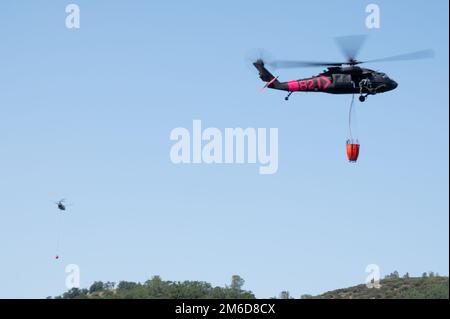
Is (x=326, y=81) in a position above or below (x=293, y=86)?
above

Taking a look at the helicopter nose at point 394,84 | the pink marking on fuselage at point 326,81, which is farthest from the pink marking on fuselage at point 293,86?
the helicopter nose at point 394,84

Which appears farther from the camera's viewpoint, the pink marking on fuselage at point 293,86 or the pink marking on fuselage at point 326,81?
the pink marking on fuselage at point 293,86

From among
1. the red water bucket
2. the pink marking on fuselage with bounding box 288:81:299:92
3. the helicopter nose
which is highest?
the helicopter nose

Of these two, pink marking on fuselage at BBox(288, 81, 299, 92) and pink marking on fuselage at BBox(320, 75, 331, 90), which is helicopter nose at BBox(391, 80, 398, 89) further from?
pink marking on fuselage at BBox(288, 81, 299, 92)

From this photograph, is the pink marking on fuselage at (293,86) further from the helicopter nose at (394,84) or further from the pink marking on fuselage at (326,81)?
the helicopter nose at (394,84)

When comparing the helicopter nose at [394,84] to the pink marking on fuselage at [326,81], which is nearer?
the pink marking on fuselage at [326,81]

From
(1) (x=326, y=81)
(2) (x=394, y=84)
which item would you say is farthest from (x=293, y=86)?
(2) (x=394, y=84)

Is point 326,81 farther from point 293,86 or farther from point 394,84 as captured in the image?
point 394,84

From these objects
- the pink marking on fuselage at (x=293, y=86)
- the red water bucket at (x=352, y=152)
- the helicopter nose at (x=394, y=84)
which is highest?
the helicopter nose at (x=394, y=84)

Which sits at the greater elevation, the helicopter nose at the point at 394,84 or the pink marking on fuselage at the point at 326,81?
the helicopter nose at the point at 394,84

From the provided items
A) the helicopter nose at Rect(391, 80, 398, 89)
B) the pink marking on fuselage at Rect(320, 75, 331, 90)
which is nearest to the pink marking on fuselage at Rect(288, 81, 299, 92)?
the pink marking on fuselage at Rect(320, 75, 331, 90)
